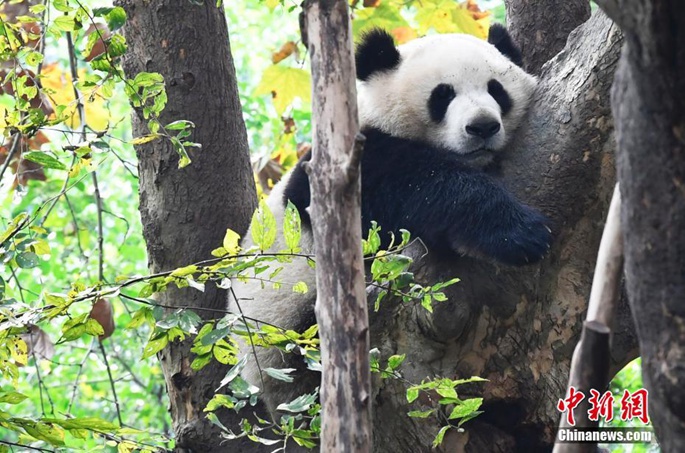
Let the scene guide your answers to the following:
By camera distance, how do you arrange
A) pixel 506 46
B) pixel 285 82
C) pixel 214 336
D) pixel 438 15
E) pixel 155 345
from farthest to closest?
pixel 438 15
pixel 285 82
pixel 506 46
pixel 155 345
pixel 214 336

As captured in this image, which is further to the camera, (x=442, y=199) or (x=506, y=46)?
(x=506, y=46)

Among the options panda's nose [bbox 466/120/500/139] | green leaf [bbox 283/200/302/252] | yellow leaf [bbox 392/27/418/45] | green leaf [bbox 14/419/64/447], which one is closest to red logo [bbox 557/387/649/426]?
green leaf [bbox 283/200/302/252]

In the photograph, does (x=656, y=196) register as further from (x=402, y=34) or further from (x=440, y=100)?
(x=402, y=34)

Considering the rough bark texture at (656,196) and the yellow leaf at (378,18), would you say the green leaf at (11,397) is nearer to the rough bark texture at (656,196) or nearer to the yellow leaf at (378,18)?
the rough bark texture at (656,196)

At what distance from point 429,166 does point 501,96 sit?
1.92 feet

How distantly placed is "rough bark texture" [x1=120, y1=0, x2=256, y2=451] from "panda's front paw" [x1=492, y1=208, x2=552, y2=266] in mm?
1328

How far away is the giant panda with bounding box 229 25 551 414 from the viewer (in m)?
2.91

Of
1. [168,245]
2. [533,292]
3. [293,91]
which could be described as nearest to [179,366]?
[168,245]

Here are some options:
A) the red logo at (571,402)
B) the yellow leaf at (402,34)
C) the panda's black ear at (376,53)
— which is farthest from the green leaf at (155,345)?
the yellow leaf at (402,34)

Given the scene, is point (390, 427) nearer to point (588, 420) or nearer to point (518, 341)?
point (518, 341)

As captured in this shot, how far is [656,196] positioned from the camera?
1.41 meters

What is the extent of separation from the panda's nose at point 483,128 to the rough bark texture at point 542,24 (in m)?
0.66

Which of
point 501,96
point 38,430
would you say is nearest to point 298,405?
point 38,430

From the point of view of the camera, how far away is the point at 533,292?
286cm
